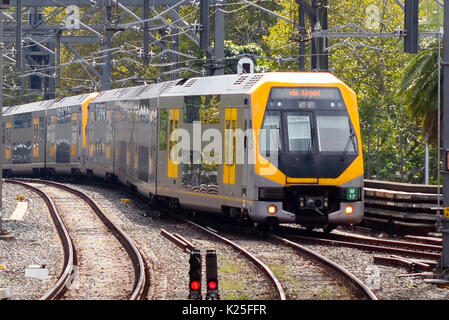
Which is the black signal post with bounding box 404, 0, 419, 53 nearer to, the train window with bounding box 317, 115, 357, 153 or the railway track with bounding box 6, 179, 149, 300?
the train window with bounding box 317, 115, 357, 153

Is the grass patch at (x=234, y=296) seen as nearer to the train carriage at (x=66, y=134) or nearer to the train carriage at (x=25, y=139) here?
the train carriage at (x=66, y=134)

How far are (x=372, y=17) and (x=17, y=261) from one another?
24.3 meters

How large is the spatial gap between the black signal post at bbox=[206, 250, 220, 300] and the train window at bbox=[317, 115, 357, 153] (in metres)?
9.05

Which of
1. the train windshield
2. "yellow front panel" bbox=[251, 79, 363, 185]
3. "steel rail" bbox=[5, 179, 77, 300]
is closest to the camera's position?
"steel rail" bbox=[5, 179, 77, 300]

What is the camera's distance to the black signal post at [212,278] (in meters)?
13.4

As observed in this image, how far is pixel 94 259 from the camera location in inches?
783

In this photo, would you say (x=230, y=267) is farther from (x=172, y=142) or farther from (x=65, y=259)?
(x=172, y=142)

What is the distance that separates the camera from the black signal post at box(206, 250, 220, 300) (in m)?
13.4

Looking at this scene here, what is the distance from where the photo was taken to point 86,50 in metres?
88.7

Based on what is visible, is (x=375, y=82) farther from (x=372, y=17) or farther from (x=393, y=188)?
(x=393, y=188)

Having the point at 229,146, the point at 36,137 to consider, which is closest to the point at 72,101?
the point at 36,137

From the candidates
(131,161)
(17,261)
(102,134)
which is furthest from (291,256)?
(102,134)

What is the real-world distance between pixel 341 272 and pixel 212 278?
4151 mm

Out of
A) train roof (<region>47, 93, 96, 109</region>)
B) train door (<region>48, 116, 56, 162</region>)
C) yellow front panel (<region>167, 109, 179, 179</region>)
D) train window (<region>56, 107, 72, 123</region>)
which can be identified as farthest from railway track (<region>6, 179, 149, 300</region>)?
train door (<region>48, 116, 56, 162</region>)
